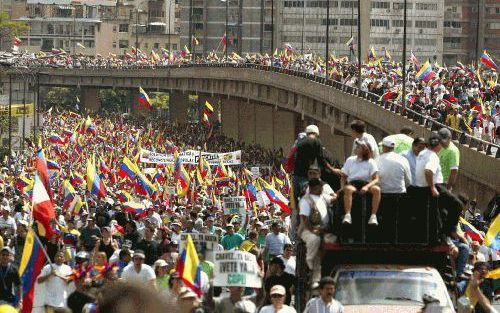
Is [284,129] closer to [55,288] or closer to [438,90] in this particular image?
[438,90]

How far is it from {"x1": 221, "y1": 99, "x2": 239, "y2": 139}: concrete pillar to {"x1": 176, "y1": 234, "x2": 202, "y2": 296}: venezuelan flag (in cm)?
10559

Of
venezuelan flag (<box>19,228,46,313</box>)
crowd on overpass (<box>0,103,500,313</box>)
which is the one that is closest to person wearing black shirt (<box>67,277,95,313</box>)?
crowd on overpass (<box>0,103,500,313</box>)

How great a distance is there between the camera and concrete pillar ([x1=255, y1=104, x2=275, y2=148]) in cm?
10844

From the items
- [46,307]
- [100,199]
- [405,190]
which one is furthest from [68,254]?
[100,199]

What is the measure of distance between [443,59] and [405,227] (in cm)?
17768

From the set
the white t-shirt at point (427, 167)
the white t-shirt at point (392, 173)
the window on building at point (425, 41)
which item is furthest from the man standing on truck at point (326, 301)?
the window on building at point (425, 41)

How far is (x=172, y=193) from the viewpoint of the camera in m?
43.1

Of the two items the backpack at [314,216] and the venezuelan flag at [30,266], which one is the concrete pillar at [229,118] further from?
the backpack at [314,216]

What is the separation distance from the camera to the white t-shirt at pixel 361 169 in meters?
15.8

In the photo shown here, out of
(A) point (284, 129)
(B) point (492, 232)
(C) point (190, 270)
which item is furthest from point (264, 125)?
(C) point (190, 270)

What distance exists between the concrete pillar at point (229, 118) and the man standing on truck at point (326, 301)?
349ft

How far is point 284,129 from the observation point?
104375 millimetres

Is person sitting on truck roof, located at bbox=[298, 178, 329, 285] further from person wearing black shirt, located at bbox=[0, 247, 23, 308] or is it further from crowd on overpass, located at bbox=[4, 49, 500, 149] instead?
crowd on overpass, located at bbox=[4, 49, 500, 149]

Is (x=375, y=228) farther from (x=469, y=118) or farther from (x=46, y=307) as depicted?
(x=469, y=118)
